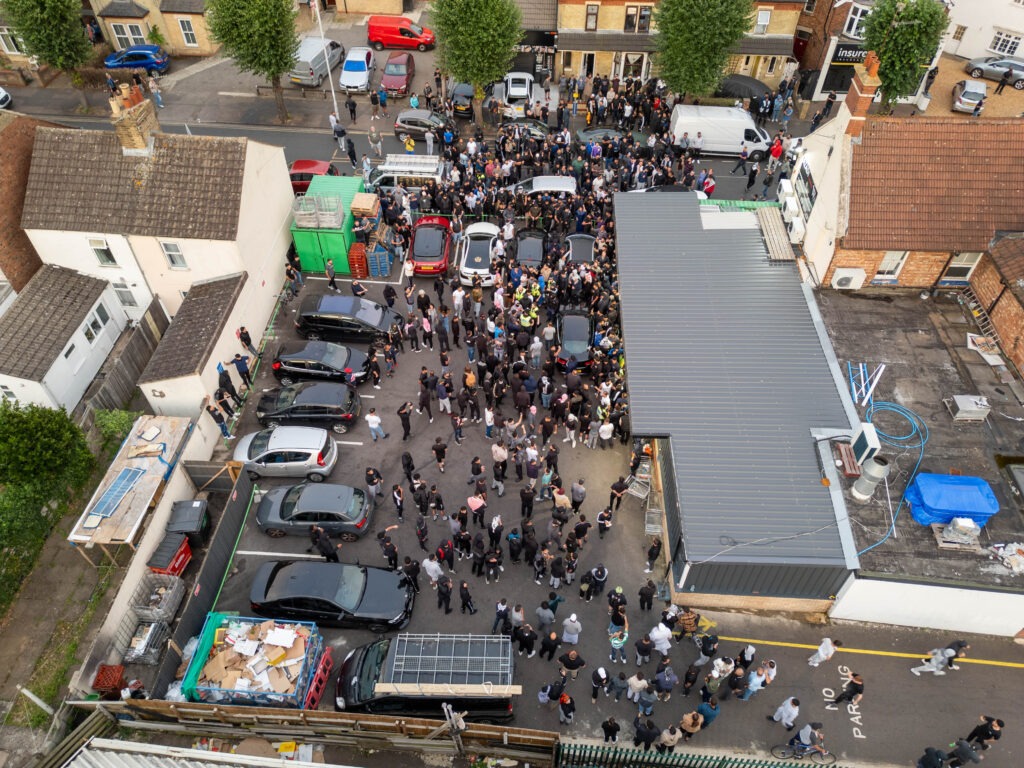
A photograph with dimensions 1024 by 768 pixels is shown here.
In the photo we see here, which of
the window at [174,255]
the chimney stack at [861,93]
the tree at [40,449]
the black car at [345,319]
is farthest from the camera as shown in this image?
the black car at [345,319]

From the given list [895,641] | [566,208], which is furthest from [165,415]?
[895,641]

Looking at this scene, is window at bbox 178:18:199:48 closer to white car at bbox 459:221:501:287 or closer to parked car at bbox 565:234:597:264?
white car at bbox 459:221:501:287

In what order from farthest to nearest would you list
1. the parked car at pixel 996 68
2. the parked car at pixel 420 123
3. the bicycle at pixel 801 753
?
the parked car at pixel 996 68
the parked car at pixel 420 123
the bicycle at pixel 801 753

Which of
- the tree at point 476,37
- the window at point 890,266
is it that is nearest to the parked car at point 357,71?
the tree at point 476,37

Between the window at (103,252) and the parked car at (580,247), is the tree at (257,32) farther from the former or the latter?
the parked car at (580,247)

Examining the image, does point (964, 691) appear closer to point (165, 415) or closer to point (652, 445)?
point (652, 445)

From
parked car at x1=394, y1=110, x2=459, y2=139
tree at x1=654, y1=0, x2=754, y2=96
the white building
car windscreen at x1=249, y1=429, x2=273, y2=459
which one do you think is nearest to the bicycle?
car windscreen at x1=249, y1=429, x2=273, y2=459
